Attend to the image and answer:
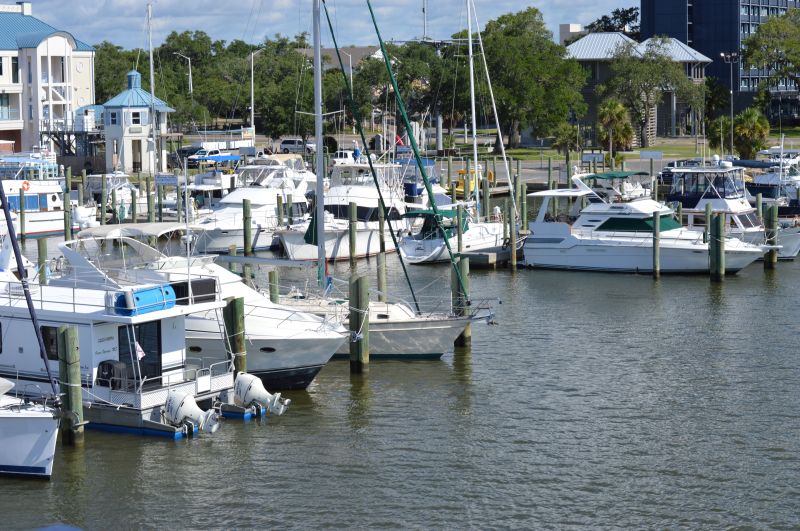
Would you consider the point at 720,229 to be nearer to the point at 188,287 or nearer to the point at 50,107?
the point at 188,287

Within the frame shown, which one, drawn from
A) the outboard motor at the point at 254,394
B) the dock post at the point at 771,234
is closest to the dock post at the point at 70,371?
the outboard motor at the point at 254,394

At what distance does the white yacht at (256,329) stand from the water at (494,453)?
0.89m

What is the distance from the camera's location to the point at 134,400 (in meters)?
27.7

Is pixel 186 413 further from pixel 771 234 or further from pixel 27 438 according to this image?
pixel 771 234

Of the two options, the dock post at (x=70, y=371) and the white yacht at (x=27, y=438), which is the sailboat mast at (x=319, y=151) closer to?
the dock post at (x=70, y=371)

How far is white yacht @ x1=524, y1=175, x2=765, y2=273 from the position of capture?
49781 millimetres

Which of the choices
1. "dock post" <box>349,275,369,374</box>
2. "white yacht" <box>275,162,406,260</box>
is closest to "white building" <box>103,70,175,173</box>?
"white yacht" <box>275,162,406,260</box>

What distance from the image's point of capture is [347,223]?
56.8 meters

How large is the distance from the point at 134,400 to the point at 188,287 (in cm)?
276

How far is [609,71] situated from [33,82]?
52.3 m

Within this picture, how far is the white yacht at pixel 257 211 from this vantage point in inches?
2299

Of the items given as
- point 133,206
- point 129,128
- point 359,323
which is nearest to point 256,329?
point 359,323

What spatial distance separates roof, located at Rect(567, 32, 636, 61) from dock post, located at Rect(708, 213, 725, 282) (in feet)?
227

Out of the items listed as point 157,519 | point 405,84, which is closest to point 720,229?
point 157,519
